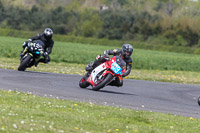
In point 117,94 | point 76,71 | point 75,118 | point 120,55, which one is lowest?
point 76,71

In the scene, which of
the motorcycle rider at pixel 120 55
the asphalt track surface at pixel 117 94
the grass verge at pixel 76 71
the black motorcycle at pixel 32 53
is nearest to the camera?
the asphalt track surface at pixel 117 94

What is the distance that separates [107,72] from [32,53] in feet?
17.0

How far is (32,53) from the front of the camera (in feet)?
60.8

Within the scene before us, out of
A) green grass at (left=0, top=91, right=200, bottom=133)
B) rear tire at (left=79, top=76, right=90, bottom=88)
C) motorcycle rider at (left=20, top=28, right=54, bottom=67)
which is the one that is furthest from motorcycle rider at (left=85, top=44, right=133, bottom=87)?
motorcycle rider at (left=20, top=28, right=54, bottom=67)

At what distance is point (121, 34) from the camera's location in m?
81.4

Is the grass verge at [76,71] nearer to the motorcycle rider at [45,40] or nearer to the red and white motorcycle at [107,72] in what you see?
the motorcycle rider at [45,40]

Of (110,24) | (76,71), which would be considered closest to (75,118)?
(76,71)

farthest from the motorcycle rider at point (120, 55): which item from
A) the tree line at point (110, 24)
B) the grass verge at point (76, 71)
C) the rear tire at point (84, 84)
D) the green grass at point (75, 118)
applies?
the tree line at point (110, 24)

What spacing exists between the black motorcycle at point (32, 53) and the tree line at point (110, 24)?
199ft

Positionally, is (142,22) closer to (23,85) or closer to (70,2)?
(70,2)

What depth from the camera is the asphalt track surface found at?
12.5 meters

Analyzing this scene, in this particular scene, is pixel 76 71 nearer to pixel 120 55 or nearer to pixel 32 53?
pixel 32 53

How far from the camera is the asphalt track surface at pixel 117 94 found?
12461 mm

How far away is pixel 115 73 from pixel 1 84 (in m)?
3.23
